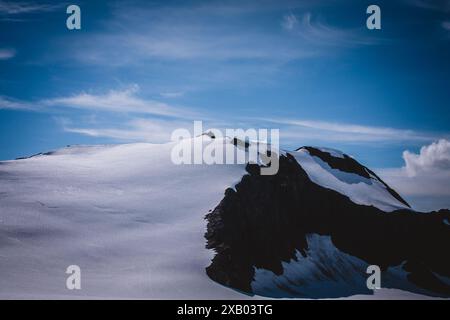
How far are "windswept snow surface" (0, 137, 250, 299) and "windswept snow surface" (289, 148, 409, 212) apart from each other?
66.4ft

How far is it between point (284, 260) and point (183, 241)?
1701 centimetres

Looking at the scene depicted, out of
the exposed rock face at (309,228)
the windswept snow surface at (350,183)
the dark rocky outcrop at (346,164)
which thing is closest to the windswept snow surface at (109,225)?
the exposed rock face at (309,228)

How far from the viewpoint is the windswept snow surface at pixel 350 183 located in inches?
3228

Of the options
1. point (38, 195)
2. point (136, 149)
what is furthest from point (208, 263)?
point (136, 149)

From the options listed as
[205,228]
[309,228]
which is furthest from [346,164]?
[205,228]

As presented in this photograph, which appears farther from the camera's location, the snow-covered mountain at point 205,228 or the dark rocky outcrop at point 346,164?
the dark rocky outcrop at point 346,164

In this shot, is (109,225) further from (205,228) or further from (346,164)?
(346,164)

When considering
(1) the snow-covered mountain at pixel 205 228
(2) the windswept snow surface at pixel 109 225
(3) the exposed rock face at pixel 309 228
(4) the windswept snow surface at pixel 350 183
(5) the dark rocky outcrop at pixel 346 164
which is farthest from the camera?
(5) the dark rocky outcrop at pixel 346 164

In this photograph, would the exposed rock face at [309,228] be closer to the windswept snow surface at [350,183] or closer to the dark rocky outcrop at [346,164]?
the dark rocky outcrop at [346,164]

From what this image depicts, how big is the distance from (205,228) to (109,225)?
11414mm

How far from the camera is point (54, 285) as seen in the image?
38531mm

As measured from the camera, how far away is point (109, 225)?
53.1 metres

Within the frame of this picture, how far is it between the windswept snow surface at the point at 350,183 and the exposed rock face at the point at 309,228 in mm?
2063
